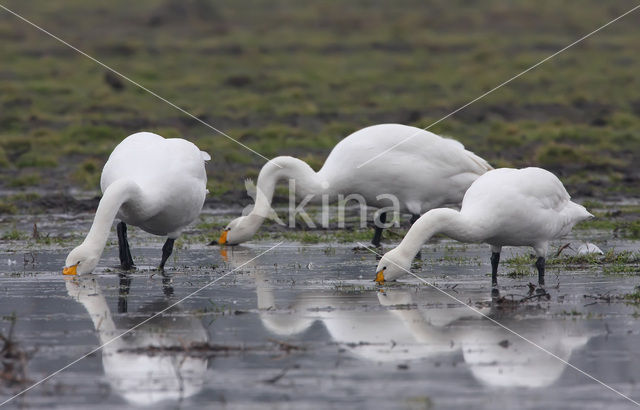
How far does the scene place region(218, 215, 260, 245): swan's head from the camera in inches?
590

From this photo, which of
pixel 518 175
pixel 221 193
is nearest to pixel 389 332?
pixel 518 175

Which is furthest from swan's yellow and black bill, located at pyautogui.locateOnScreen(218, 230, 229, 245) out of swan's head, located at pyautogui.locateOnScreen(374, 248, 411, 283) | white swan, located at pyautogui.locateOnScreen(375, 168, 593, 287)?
swan's head, located at pyautogui.locateOnScreen(374, 248, 411, 283)

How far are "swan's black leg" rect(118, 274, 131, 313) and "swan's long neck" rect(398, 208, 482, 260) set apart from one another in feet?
8.58

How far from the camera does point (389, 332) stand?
9.24 metres

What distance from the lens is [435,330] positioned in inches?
367

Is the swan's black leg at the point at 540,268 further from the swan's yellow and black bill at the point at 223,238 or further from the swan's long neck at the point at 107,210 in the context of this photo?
the swan's yellow and black bill at the point at 223,238

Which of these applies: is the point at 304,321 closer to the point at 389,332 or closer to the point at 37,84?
the point at 389,332

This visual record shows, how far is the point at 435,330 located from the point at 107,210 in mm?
3605

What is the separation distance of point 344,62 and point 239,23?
1653 cm

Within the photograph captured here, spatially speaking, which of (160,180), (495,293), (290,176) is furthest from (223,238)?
(495,293)

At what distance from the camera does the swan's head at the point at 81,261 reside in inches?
413

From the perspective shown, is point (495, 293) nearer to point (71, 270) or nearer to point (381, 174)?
point (381, 174)

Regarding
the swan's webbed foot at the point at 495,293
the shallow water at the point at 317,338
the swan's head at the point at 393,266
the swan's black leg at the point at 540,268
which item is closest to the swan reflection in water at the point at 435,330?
the shallow water at the point at 317,338

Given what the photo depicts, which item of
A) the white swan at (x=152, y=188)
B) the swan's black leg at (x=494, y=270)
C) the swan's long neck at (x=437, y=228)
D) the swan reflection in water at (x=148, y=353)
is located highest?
the white swan at (x=152, y=188)
